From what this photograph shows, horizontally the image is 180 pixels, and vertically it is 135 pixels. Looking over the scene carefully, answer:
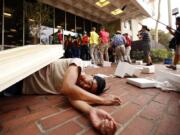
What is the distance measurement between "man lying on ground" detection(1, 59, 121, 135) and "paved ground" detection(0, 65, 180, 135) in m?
0.09

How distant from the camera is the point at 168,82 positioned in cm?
277

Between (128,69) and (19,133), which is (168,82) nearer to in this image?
(128,69)

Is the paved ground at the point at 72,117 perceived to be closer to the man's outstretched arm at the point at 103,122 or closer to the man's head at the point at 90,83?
the man's outstretched arm at the point at 103,122

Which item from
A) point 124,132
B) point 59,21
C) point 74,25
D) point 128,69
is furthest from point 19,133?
point 74,25

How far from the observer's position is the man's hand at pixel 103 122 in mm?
1123

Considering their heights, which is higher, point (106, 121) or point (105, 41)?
point (105, 41)

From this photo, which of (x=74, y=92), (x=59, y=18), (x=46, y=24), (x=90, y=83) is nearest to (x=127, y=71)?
(x=90, y=83)

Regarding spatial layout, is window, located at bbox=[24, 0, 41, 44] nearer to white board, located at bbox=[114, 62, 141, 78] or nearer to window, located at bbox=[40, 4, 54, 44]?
window, located at bbox=[40, 4, 54, 44]

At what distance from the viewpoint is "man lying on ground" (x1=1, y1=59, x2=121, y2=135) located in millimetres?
1251

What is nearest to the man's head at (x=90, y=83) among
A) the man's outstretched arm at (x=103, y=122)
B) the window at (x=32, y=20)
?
the man's outstretched arm at (x=103, y=122)

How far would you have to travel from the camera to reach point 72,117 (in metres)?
1.47

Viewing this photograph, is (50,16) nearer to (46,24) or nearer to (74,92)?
(46,24)

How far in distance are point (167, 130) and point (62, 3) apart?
10.1m

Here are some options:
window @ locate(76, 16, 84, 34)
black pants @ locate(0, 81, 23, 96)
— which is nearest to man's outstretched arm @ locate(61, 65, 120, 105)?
black pants @ locate(0, 81, 23, 96)
